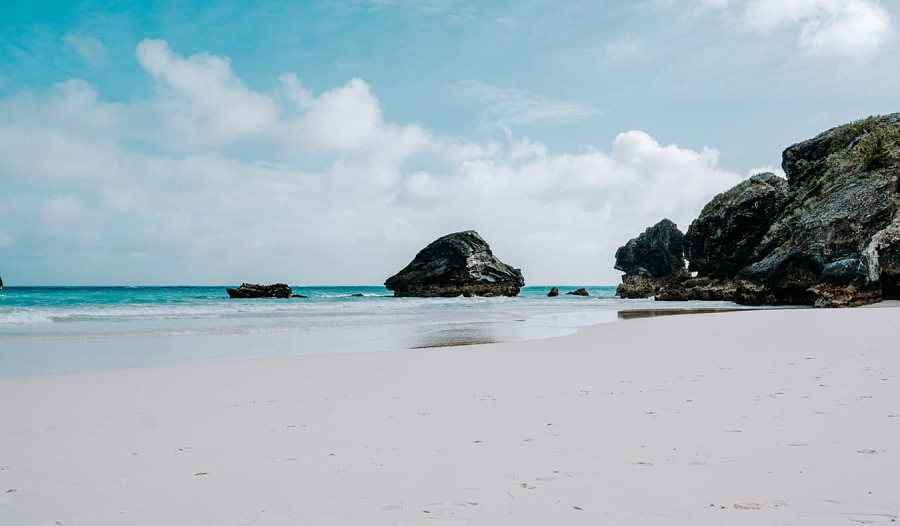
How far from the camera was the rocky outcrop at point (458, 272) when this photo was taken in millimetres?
63625

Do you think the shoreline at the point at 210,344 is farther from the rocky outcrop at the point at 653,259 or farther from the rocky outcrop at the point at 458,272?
the rocky outcrop at the point at 458,272

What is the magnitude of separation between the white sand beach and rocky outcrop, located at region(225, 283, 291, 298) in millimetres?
56162

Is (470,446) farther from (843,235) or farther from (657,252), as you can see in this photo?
(657,252)

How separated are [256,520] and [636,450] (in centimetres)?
281

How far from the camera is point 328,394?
22.0 feet

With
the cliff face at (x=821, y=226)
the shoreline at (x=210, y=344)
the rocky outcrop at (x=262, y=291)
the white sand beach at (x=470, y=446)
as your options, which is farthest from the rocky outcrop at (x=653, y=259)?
the white sand beach at (x=470, y=446)

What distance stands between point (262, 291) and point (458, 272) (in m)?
24.9

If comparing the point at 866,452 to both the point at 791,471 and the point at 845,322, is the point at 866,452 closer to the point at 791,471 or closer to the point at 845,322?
the point at 791,471


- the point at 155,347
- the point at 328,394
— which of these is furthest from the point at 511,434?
the point at 155,347

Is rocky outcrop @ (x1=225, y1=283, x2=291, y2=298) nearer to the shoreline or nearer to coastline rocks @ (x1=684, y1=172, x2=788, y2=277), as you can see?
the shoreline

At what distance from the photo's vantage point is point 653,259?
61.0 metres

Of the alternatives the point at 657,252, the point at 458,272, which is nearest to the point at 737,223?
the point at 657,252

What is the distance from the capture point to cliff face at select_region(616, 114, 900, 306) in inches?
904

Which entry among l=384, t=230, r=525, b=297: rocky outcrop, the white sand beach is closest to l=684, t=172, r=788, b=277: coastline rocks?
l=384, t=230, r=525, b=297: rocky outcrop
